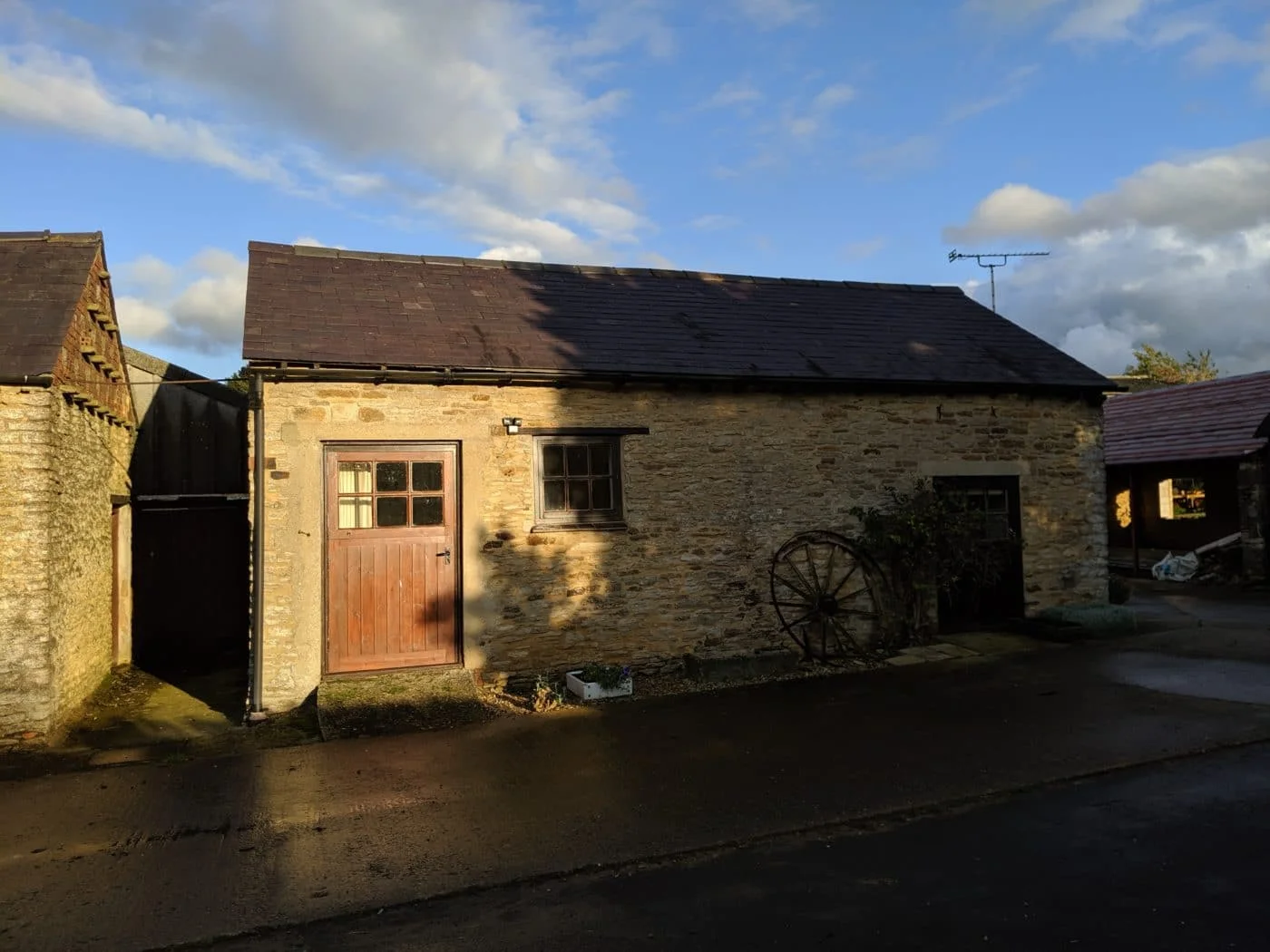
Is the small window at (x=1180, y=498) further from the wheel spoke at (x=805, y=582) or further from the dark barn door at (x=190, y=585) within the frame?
the dark barn door at (x=190, y=585)

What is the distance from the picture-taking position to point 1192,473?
1892cm

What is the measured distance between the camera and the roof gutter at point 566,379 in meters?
8.38

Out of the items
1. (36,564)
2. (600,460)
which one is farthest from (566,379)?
(36,564)

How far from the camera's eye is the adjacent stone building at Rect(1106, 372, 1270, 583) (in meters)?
16.6

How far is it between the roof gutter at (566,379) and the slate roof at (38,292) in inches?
69.2

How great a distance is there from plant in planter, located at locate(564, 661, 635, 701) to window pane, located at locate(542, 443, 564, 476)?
2.19 m

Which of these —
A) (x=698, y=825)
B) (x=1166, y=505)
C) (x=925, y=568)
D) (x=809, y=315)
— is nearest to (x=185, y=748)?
(x=698, y=825)

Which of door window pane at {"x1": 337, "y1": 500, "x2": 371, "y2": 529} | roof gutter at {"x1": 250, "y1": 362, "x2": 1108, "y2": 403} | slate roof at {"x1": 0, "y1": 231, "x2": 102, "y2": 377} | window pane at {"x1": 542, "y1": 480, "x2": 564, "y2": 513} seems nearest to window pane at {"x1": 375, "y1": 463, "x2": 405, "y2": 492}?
door window pane at {"x1": 337, "y1": 500, "x2": 371, "y2": 529}

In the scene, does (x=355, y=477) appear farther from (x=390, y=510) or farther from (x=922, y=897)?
(x=922, y=897)

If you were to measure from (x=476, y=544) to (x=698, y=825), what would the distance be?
14.5 ft

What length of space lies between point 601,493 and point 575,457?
20.3 inches

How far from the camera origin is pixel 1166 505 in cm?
1983

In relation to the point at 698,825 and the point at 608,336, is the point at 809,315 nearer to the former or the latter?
the point at 608,336

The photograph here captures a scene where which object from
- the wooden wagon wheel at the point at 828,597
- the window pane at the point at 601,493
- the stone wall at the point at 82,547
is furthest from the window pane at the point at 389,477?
the wooden wagon wheel at the point at 828,597
